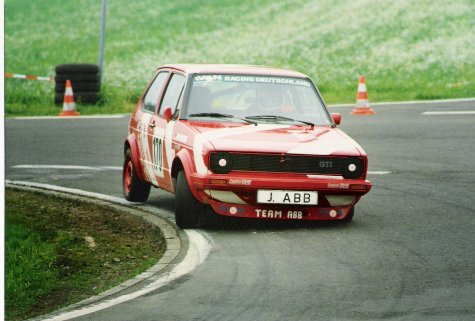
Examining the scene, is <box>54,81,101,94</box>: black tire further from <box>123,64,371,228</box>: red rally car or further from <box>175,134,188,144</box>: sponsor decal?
<box>175,134,188,144</box>: sponsor decal

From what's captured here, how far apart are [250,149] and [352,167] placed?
982mm

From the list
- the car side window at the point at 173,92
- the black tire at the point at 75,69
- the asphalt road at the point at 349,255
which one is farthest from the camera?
the black tire at the point at 75,69

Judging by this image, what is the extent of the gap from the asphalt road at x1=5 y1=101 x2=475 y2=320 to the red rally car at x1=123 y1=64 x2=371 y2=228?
0.29 meters

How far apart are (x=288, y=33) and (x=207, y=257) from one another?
3662 centimetres

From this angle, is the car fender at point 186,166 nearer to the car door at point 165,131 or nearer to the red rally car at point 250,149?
the red rally car at point 250,149

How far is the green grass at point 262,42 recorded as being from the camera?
32.9m

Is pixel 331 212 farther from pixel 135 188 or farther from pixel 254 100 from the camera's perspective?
pixel 135 188

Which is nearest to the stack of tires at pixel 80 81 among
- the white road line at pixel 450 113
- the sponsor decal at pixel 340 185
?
the white road line at pixel 450 113

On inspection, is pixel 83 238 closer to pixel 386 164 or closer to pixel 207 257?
pixel 207 257

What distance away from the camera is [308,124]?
12648 millimetres

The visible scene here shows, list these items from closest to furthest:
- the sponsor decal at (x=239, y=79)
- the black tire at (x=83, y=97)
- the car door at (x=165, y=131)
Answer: the car door at (x=165, y=131)
the sponsor decal at (x=239, y=79)
the black tire at (x=83, y=97)

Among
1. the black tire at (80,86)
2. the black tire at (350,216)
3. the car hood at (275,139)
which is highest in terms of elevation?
the car hood at (275,139)

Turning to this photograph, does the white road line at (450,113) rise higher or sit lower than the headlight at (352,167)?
lower

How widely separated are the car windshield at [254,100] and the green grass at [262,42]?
14342mm
